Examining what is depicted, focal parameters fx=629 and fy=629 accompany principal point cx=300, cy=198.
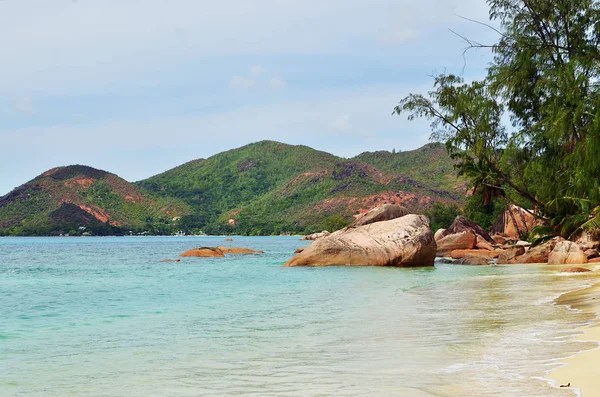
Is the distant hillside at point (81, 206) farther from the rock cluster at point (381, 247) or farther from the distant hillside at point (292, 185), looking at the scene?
A: the rock cluster at point (381, 247)

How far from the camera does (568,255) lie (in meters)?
26.5

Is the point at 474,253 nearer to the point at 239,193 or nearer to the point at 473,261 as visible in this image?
the point at 473,261

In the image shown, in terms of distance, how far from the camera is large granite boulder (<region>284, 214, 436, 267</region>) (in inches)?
1097

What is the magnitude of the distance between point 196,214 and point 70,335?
133 metres

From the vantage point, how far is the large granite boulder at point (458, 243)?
41344 mm

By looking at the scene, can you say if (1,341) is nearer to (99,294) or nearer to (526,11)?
(99,294)

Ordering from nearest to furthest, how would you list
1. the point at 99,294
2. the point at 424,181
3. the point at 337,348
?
the point at 337,348
the point at 99,294
the point at 424,181

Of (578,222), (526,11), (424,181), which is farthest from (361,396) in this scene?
(424,181)

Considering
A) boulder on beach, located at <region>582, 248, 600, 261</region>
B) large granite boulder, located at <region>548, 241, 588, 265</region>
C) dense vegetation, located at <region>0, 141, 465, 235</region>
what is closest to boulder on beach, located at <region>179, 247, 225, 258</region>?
large granite boulder, located at <region>548, 241, 588, 265</region>

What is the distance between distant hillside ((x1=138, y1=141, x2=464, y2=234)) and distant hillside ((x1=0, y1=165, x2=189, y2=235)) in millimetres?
6396

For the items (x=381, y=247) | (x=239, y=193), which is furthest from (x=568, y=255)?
(x=239, y=193)

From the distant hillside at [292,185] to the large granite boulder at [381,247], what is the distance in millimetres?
79786

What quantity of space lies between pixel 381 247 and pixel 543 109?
939 centimetres

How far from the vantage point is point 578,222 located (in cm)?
2970
